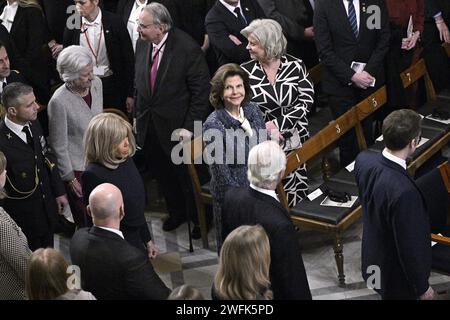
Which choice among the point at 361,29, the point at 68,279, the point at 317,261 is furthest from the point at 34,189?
the point at 361,29

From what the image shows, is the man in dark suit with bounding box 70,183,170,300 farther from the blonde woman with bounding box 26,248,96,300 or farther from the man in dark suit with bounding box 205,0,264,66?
the man in dark suit with bounding box 205,0,264,66

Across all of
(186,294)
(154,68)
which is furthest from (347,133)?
(186,294)

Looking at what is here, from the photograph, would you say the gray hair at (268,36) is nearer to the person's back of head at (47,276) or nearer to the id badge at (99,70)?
the id badge at (99,70)

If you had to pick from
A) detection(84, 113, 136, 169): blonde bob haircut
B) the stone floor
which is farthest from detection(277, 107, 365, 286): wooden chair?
detection(84, 113, 136, 169): blonde bob haircut

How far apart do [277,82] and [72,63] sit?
160cm

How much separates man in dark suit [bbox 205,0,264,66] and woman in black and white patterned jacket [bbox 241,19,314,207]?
52 centimetres

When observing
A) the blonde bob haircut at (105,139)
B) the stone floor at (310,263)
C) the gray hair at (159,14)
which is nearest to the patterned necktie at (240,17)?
the gray hair at (159,14)

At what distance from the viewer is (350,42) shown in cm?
767

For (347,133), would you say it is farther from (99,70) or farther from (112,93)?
(99,70)

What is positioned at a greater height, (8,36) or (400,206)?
(8,36)

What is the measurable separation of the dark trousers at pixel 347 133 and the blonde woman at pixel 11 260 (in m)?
3.55
